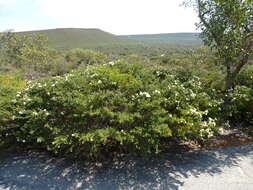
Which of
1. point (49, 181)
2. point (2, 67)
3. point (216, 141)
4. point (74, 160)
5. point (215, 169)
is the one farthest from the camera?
point (2, 67)

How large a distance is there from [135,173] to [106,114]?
1.06 metres

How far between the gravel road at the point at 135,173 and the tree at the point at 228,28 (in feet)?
7.16

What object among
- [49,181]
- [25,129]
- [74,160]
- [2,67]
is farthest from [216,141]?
[2,67]

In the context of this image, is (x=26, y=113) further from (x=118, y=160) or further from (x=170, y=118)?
(x=170, y=118)

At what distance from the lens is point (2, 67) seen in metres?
17.2

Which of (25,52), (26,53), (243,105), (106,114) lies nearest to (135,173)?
(106,114)

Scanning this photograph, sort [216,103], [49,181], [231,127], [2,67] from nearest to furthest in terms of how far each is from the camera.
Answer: [49,181]
[216,103]
[231,127]
[2,67]

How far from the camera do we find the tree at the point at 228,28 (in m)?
4.62

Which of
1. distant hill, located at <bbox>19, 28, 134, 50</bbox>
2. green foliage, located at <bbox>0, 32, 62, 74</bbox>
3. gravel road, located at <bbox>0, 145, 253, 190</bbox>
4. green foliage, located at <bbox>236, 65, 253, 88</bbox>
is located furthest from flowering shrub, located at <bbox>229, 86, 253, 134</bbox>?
distant hill, located at <bbox>19, 28, 134, 50</bbox>

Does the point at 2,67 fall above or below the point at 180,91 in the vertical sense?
below

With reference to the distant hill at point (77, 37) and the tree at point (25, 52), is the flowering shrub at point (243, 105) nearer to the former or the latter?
the tree at point (25, 52)

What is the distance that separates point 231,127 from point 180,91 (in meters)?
2.30

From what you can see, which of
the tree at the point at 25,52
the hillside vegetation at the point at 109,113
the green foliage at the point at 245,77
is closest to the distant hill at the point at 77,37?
the tree at the point at 25,52

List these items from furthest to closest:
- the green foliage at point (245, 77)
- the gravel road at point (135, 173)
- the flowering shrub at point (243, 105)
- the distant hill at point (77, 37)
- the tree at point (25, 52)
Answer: the distant hill at point (77, 37)
the tree at point (25, 52)
the green foliage at point (245, 77)
the flowering shrub at point (243, 105)
the gravel road at point (135, 173)
